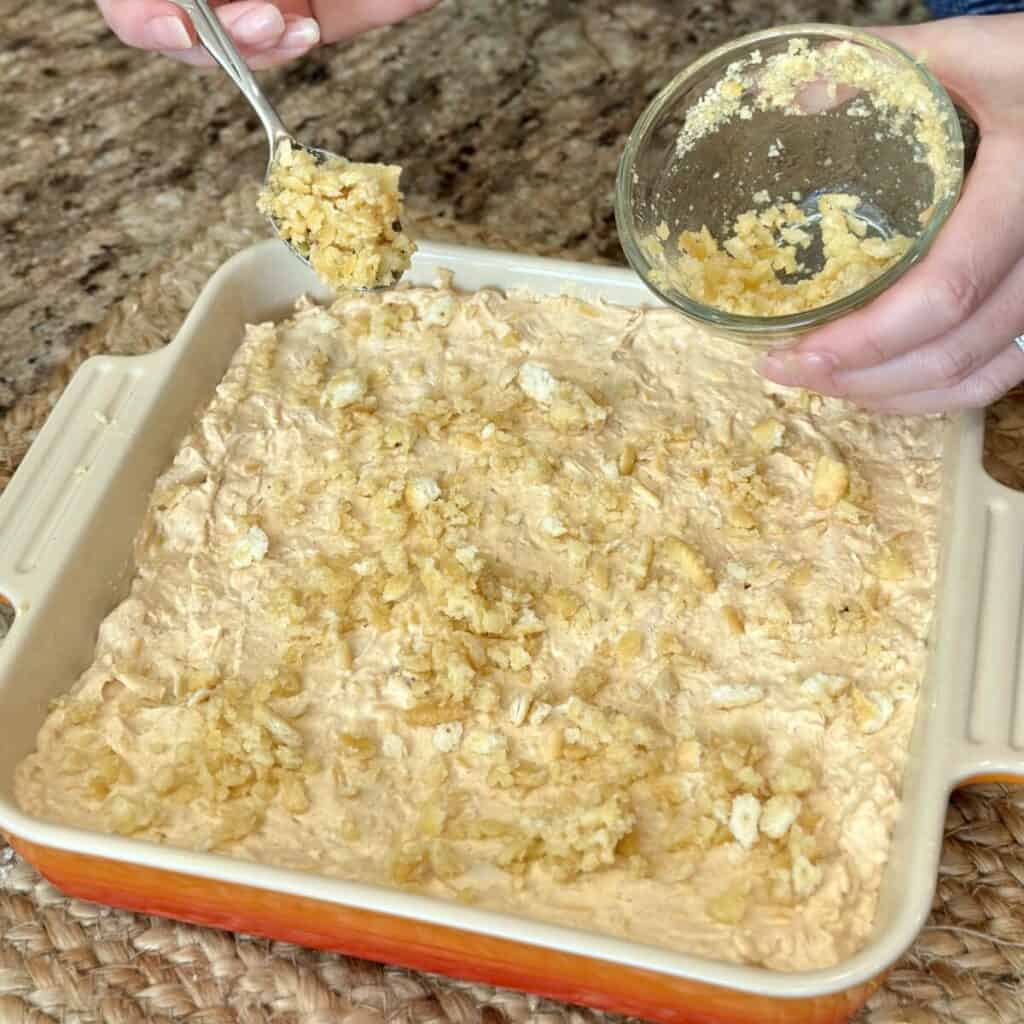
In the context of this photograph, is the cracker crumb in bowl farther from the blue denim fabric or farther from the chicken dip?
the blue denim fabric

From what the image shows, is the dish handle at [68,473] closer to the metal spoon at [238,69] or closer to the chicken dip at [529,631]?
the chicken dip at [529,631]

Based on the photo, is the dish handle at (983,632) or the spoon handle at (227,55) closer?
the dish handle at (983,632)

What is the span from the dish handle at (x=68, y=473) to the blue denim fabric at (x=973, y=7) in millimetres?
936

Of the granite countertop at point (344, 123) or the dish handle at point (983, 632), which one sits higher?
the granite countertop at point (344, 123)

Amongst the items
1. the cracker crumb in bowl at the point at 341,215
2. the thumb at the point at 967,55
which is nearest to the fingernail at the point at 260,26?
the cracker crumb in bowl at the point at 341,215

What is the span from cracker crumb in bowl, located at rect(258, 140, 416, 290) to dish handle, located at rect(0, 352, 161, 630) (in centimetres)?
19

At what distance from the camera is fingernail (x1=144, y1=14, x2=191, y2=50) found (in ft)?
3.49

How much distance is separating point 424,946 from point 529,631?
25 cm

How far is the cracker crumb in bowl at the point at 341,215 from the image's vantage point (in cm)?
102

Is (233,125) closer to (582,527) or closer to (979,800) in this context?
(582,527)

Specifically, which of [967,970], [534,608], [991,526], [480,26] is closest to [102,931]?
[534,608]

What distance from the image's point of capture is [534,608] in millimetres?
981

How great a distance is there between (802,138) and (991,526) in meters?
0.34

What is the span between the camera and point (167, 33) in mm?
1071
